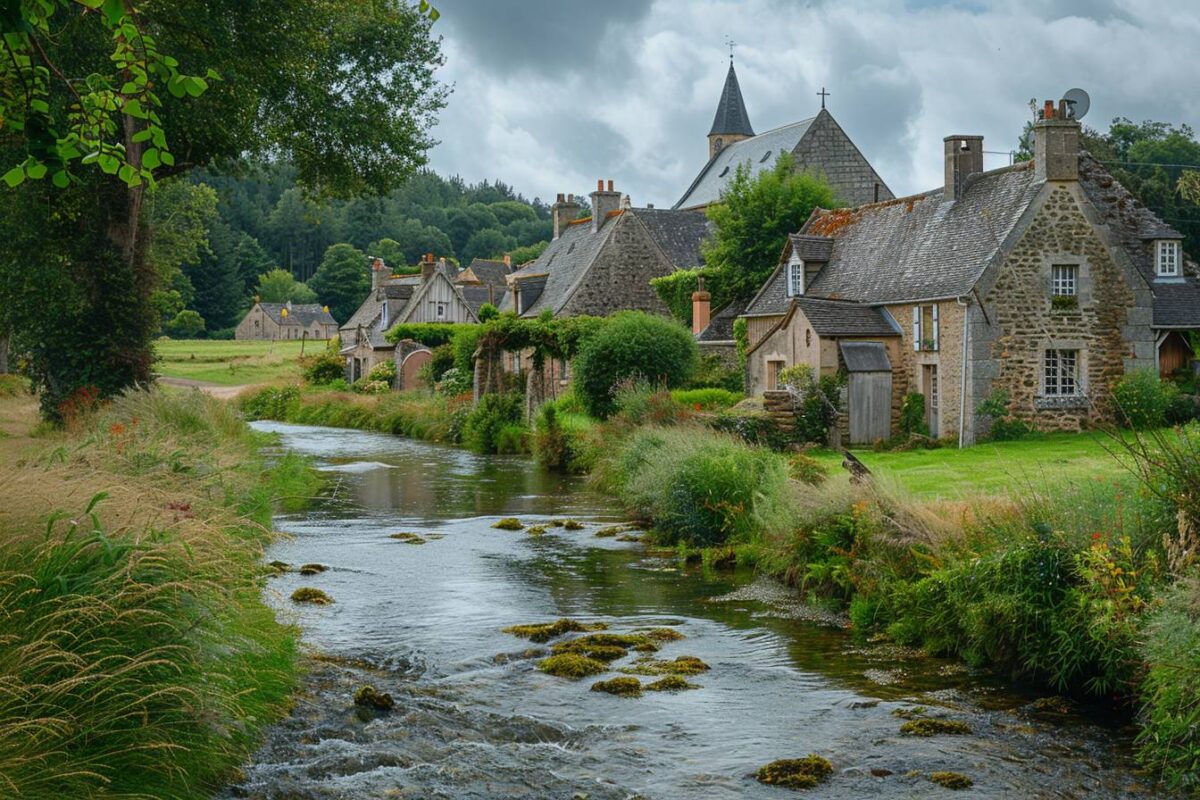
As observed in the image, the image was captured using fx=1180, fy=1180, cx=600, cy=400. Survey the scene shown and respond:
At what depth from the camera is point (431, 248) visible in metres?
134

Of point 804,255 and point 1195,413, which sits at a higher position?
point 804,255

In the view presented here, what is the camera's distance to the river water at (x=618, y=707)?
→ 8016 millimetres

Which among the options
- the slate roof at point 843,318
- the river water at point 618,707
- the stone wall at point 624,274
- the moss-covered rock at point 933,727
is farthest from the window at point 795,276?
the moss-covered rock at point 933,727

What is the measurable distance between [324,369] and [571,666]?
5450 centimetres

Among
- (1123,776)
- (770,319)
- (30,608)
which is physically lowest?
(1123,776)

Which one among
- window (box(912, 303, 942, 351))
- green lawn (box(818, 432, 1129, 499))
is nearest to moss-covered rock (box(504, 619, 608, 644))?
green lawn (box(818, 432, 1129, 499))

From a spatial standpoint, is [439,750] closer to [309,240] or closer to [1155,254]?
[1155,254]

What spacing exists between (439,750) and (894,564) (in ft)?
19.2

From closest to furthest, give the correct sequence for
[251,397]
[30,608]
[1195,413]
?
[30,608] < [1195,413] < [251,397]

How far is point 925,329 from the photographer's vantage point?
2842 centimetres

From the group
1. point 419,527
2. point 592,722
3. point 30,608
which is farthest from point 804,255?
point 30,608

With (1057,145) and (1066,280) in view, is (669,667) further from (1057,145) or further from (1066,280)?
(1057,145)

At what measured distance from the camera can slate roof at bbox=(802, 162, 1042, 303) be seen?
27.6 meters

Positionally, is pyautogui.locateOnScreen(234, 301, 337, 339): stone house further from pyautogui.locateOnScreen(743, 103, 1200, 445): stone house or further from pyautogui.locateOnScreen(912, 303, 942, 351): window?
pyautogui.locateOnScreen(912, 303, 942, 351): window
